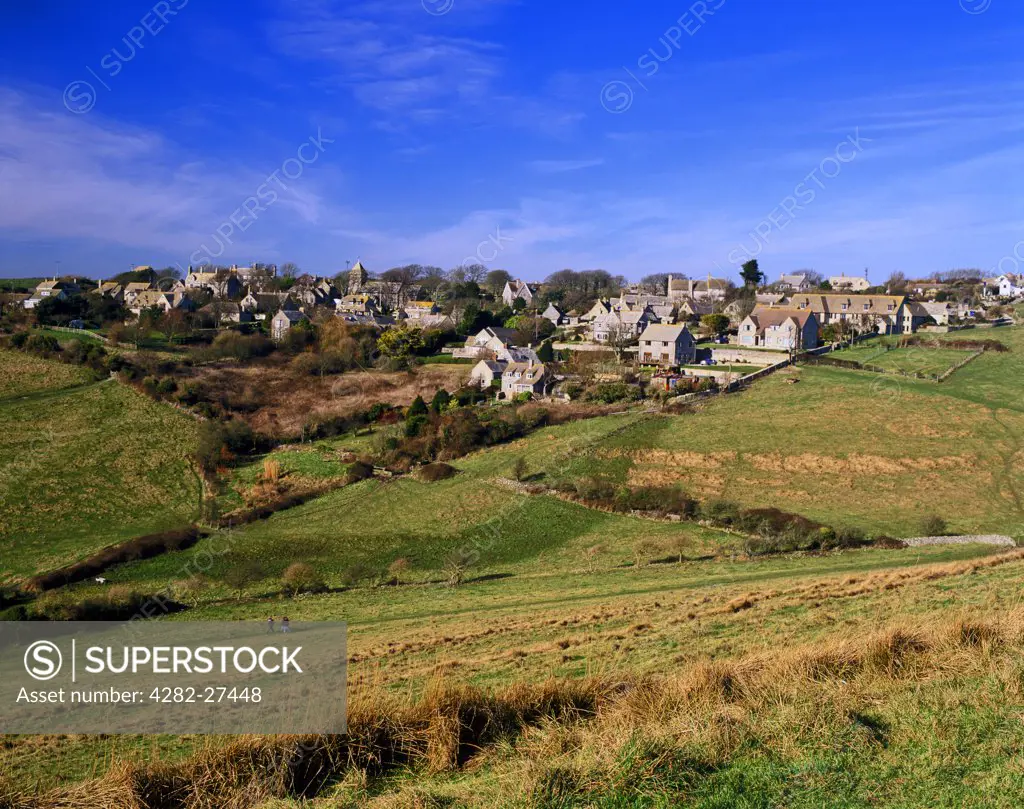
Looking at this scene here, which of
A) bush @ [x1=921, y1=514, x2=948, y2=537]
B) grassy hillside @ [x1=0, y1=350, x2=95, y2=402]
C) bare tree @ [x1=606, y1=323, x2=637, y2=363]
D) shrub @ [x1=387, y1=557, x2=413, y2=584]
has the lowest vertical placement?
shrub @ [x1=387, y1=557, x2=413, y2=584]

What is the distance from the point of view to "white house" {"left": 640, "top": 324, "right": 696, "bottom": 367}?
63.8 meters

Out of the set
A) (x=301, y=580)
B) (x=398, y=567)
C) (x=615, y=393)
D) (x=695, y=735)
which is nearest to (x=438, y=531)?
(x=398, y=567)

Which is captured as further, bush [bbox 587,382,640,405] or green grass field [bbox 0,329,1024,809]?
bush [bbox 587,382,640,405]

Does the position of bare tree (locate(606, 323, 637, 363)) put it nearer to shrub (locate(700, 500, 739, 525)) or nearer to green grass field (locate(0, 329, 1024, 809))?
green grass field (locate(0, 329, 1024, 809))

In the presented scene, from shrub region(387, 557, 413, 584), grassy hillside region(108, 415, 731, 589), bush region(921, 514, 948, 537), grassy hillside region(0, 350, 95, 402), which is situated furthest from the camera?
grassy hillside region(0, 350, 95, 402)

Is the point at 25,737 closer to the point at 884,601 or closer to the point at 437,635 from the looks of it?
the point at 437,635

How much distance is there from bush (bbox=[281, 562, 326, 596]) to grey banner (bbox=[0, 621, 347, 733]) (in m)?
5.62

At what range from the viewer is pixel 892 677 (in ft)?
26.8

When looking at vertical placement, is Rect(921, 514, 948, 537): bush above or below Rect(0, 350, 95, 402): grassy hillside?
below

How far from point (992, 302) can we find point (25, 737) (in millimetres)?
119060

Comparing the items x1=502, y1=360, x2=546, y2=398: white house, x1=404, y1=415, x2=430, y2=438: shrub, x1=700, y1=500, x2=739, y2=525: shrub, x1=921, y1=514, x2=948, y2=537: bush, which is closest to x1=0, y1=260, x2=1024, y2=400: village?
x1=502, y1=360, x2=546, y2=398: white house

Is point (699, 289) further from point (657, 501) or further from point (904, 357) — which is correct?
point (657, 501)

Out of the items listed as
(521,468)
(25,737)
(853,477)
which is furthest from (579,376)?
(25,737)

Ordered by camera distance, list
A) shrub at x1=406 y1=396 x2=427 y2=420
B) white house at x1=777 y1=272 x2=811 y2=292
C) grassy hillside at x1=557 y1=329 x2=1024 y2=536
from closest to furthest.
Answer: grassy hillside at x1=557 y1=329 x2=1024 y2=536, shrub at x1=406 y1=396 x2=427 y2=420, white house at x1=777 y1=272 x2=811 y2=292
